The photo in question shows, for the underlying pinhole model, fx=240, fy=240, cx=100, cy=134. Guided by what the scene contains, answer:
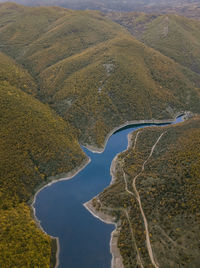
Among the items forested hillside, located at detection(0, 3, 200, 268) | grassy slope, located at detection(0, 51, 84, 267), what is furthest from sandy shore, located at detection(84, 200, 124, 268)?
grassy slope, located at detection(0, 51, 84, 267)

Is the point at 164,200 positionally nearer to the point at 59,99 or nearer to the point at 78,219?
the point at 78,219

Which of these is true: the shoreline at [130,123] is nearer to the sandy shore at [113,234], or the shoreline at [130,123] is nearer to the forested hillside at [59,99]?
the forested hillside at [59,99]

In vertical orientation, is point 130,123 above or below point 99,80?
below

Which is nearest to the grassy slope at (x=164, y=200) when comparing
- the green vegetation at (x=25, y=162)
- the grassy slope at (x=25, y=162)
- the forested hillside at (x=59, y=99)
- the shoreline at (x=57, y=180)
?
the forested hillside at (x=59, y=99)

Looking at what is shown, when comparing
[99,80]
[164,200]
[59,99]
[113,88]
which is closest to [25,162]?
[164,200]

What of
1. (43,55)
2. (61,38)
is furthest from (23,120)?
(61,38)

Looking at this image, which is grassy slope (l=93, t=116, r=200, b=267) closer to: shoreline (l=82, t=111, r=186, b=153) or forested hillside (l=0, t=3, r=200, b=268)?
forested hillside (l=0, t=3, r=200, b=268)
